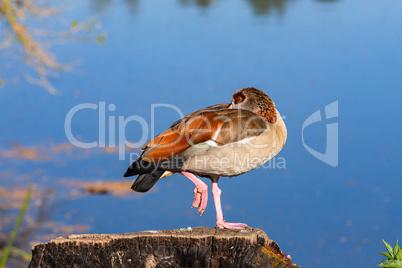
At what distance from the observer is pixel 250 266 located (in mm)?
4828

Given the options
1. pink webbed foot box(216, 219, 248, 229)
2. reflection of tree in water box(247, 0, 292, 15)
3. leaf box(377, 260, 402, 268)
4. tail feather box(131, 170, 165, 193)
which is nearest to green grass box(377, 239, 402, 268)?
leaf box(377, 260, 402, 268)

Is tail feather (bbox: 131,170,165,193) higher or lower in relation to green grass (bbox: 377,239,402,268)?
higher

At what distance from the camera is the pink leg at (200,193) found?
6023 millimetres

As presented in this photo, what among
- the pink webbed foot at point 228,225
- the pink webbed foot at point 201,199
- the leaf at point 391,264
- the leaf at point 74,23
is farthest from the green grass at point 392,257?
the leaf at point 74,23

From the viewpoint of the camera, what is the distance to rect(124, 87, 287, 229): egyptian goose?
551cm

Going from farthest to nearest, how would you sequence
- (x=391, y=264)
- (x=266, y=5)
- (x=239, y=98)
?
(x=266, y=5)
(x=239, y=98)
(x=391, y=264)

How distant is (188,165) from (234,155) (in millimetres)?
504

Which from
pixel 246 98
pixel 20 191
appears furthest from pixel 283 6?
pixel 246 98

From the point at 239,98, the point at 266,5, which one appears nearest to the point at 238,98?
the point at 239,98

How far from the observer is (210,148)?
5547 millimetres

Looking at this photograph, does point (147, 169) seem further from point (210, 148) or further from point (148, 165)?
point (210, 148)

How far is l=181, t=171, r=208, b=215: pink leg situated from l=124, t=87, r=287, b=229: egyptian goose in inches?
10.1

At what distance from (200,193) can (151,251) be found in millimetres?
1259

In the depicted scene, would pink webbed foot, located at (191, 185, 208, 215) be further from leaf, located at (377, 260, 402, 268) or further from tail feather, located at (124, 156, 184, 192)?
leaf, located at (377, 260, 402, 268)
